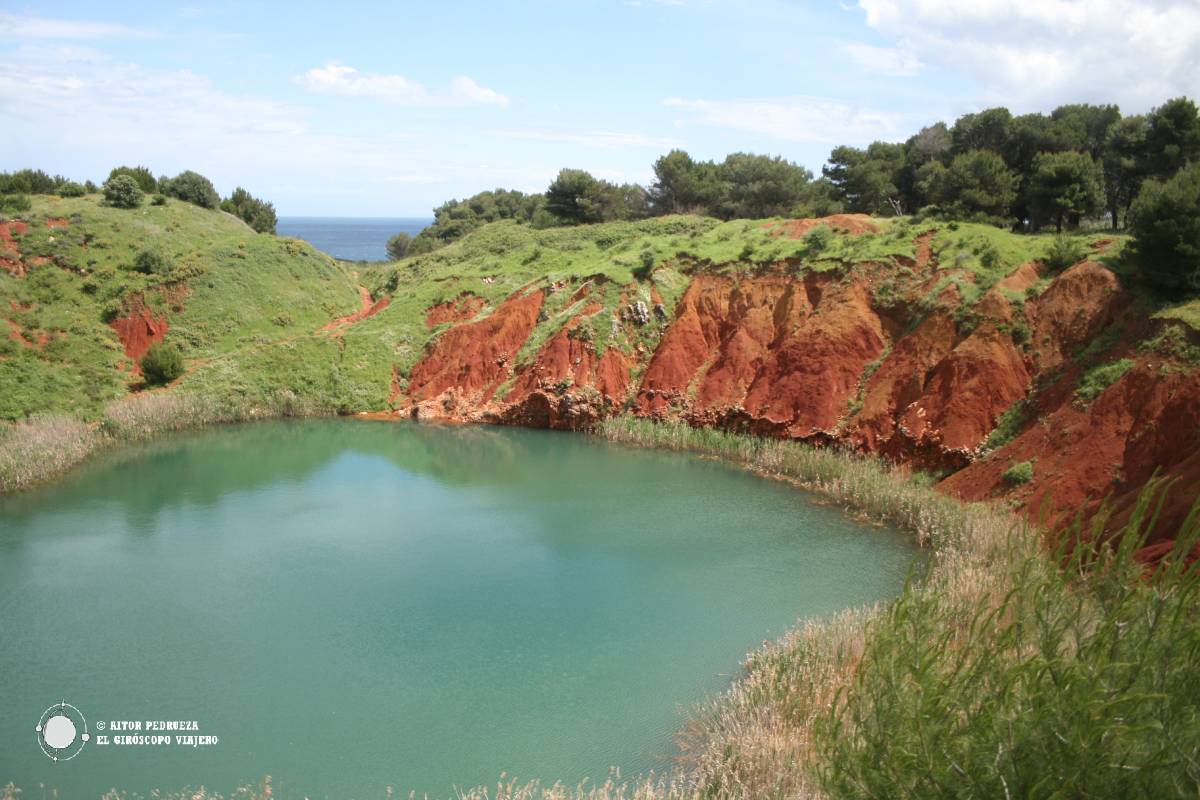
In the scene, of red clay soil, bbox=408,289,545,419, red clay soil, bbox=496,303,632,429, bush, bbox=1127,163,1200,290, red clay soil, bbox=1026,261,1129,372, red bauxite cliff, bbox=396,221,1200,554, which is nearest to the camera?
red bauxite cliff, bbox=396,221,1200,554

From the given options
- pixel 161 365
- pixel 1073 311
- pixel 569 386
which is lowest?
pixel 161 365

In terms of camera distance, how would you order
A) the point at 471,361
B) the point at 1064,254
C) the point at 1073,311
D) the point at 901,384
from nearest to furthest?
the point at 1073,311 → the point at 1064,254 → the point at 901,384 → the point at 471,361

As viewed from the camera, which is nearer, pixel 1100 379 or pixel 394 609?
pixel 394 609

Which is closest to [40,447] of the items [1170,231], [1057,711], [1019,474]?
[1057,711]

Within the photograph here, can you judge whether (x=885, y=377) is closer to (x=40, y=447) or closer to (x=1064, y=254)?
(x=1064, y=254)

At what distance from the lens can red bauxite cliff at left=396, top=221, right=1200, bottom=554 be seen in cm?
1831

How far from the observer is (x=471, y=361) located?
36.9 meters

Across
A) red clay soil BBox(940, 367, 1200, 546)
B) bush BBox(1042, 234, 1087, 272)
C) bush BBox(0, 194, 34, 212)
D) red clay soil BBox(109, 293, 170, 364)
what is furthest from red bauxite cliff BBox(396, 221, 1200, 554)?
bush BBox(0, 194, 34, 212)

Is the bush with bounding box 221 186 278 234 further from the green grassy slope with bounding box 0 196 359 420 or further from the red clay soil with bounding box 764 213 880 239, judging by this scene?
the red clay soil with bounding box 764 213 880 239

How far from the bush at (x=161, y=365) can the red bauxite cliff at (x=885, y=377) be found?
10062 millimetres

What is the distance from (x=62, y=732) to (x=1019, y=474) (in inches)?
795

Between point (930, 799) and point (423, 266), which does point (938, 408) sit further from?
point (423, 266)

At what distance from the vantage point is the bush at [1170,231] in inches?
800

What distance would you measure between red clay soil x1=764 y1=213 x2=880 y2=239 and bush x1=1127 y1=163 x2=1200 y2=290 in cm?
1163
